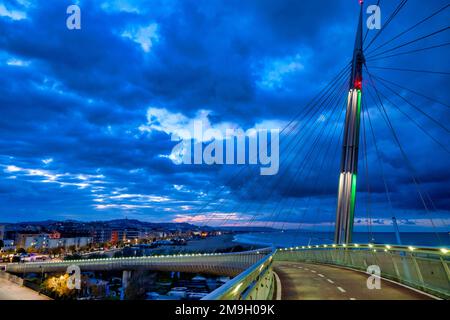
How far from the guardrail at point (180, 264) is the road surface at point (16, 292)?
54.9 ft

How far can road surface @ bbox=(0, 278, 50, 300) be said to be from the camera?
5460cm

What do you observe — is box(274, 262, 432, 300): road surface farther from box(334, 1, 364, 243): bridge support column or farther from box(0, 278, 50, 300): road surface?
box(0, 278, 50, 300): road surface

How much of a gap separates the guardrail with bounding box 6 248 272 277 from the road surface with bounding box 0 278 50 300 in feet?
54.9

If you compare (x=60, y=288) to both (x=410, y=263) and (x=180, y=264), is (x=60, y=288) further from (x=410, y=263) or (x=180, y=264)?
(x=410, y=263)

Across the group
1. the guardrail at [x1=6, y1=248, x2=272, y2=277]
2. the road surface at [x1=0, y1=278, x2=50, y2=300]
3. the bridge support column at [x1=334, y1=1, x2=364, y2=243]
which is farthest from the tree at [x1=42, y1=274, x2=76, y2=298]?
the bridge support column at [x1=334, y1=1, x2=364, y2=243]

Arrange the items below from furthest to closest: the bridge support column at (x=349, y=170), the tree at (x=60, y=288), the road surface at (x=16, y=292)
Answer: the tree at (x=60, y=288) → the road surface at (x=16, y=292) → the bridge support column at (x=349, y=170)

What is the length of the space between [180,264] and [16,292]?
86.6ft

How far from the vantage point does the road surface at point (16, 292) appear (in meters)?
54.6

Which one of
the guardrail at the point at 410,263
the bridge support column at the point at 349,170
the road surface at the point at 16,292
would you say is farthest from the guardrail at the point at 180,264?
the road surface at the point at 16,292

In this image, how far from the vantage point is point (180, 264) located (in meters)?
62.8

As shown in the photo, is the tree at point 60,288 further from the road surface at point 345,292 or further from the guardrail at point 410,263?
the road surface at point 345,292

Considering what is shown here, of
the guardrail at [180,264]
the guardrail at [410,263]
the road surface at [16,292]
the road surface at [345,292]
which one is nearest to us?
the road surface at [345,292]
